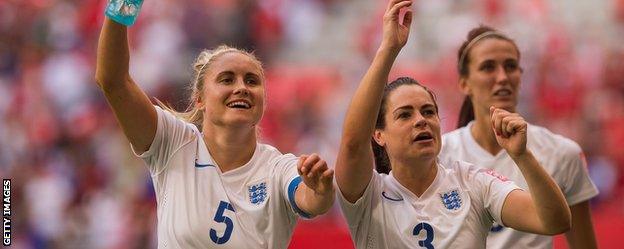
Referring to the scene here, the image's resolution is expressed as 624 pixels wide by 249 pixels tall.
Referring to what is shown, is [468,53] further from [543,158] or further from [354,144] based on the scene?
[354,144]

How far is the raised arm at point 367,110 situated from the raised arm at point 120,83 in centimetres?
67

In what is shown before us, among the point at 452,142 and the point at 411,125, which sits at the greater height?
the point at 411,125

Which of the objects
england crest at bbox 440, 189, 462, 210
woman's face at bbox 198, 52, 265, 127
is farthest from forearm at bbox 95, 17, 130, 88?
Result: england crest at bbox 440, 189, 462, 210

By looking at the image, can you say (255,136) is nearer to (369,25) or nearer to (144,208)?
(144,208)

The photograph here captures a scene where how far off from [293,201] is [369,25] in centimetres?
689

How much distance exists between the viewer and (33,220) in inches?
342

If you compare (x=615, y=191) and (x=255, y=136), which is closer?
(x=255, y=136)

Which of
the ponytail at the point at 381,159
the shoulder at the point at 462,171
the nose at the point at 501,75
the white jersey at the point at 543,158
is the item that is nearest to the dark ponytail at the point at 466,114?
the white jersey at the point at 543,158

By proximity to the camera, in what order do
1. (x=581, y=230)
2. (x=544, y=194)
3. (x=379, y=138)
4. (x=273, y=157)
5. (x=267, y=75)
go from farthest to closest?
(x=267, y=75)
(x=581, y=230)
(x=379, y=138)
(x=273, y=157)
(x=544, y=194)

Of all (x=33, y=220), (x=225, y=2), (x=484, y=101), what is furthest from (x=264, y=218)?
(x=225, y=2)

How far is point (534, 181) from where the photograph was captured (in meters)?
3.42

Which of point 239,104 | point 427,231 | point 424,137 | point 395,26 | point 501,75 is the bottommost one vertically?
point 427,231

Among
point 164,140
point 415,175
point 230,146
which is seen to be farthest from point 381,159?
point 164,140

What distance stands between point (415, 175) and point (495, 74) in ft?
3.73
